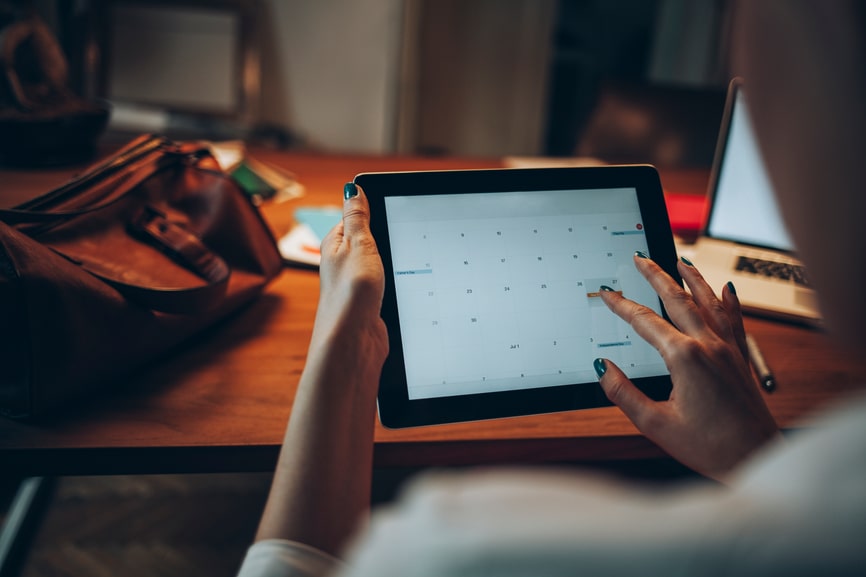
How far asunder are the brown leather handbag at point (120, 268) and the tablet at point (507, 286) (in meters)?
0.28

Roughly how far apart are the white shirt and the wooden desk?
1.38 feet

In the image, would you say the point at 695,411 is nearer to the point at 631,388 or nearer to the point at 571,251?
the point at 631,388

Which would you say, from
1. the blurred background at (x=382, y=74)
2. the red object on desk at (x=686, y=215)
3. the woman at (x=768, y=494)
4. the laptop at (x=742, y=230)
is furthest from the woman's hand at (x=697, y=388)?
the blurred background at (x=382, y=74)

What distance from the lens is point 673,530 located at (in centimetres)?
25

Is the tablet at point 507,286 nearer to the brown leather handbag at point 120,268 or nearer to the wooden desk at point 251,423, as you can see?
the wooden desk at point 251,423

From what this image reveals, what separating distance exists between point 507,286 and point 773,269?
65cm

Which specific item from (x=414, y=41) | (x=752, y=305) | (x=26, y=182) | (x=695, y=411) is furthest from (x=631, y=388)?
(x=414, y=41)

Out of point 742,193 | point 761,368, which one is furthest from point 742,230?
point 761,368

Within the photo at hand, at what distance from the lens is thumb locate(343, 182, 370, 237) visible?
0.64 m

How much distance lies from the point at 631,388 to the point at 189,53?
2.59m

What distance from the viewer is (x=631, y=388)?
0.64 metres

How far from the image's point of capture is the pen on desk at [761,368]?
0.81 metres

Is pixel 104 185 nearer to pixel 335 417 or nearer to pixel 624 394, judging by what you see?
pixel 335 417

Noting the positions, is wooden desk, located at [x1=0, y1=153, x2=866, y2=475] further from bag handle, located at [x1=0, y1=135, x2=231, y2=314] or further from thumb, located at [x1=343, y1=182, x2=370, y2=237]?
thumb, located at [x1=343, y1=182, x2=370, y2=237]
